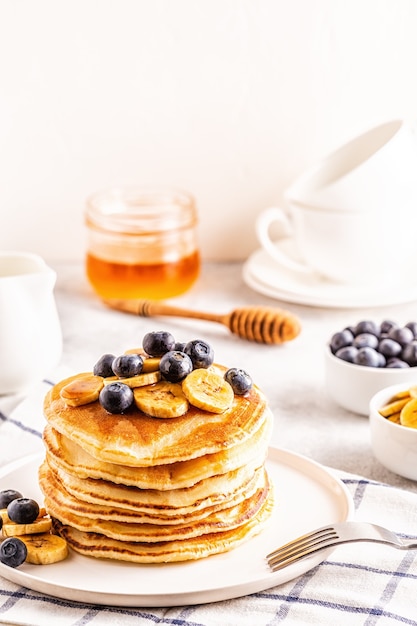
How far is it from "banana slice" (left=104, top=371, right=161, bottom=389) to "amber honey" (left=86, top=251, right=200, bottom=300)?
1.03 metres

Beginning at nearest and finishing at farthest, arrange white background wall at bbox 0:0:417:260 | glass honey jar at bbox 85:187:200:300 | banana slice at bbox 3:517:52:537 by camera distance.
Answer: banana slice at bbox 3:517:52:537
glass honey jar at bbox 85:187:200:300
white background wall at bbox 0:0:417:260

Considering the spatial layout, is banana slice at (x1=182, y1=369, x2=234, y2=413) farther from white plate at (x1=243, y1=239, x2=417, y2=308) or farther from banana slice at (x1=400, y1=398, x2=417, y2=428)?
white plate at (x1=243, y1=239, x2=417, y2=308)

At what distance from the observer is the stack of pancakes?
117 cm

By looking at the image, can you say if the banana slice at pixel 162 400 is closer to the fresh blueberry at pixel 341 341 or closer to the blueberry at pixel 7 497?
the blueberry at pixel 7 497

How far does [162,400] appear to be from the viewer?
1.23 m

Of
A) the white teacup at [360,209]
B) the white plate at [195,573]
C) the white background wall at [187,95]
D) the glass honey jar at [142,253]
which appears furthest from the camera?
the white background wall at [187,95]

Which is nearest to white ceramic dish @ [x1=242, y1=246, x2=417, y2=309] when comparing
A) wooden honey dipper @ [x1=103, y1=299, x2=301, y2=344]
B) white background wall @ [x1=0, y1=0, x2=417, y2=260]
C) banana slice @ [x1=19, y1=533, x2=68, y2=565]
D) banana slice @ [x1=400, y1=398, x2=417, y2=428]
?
wooden honey dipper @ [x1=103, y1=299, x2=301, y2=344]

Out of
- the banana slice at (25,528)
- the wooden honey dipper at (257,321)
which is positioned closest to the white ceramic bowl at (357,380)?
the wooden honey dipper at (257,321)

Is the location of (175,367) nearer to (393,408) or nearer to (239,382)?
(239,382)

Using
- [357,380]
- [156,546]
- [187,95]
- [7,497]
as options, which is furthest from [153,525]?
[187,95]

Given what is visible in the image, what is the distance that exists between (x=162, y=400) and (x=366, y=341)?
24.6 inches

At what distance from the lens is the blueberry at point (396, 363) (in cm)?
171

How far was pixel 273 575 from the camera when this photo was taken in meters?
1.15

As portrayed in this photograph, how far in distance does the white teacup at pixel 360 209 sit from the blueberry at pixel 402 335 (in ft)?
1.53
